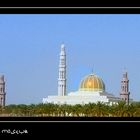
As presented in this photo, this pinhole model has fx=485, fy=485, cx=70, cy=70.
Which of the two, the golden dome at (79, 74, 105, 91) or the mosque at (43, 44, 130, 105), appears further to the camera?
the golden dome at (79, 74, 105, 91)

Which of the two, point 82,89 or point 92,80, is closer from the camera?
point 92,80

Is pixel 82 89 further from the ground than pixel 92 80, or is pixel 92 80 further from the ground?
pixel 92 80

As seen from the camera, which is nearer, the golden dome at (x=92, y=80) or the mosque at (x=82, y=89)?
the mosque at (x=82, y=89)
